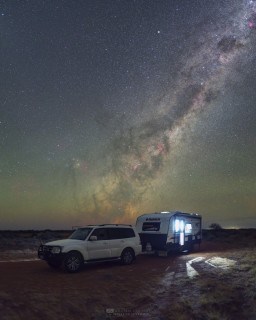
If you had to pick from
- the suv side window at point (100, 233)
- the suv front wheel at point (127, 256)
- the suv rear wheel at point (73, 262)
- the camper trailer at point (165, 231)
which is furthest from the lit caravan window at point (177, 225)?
the suv rear wheel at point (73, 262)

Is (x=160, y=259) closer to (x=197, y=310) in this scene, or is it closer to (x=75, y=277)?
(x=75, y=277)

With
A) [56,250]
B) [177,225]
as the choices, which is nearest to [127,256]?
[56,250]

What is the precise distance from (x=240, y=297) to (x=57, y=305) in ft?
19.6

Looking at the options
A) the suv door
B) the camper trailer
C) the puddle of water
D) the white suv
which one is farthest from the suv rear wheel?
the camper trailer

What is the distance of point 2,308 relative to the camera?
9.61m

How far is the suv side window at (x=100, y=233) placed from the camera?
647 inches

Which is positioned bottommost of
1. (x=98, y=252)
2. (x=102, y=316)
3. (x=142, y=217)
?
(x=102, y=316)

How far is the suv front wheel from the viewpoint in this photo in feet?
56.6

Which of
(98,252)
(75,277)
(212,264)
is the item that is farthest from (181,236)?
(75,277)

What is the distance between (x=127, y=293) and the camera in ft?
39.3

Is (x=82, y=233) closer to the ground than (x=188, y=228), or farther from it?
closer to the ground

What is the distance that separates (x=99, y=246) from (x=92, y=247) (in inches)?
16.7

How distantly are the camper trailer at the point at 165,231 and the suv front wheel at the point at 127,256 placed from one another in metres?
3.72

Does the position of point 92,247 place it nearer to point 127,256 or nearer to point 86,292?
point 127,256
